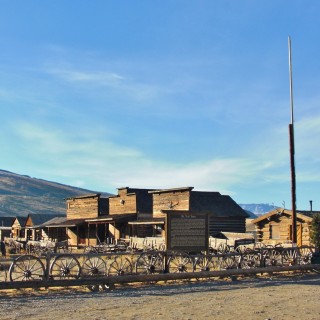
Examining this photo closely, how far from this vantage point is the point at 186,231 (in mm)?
18969

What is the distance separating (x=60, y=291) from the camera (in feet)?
49.2

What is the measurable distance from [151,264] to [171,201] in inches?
1035

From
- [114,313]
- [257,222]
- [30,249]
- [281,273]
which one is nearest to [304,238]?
[257,222]

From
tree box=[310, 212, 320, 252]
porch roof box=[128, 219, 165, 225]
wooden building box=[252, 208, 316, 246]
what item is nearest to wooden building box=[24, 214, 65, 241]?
porch roof box=[128, 219, 165, 225]

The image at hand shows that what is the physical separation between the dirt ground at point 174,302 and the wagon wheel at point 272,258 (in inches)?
158

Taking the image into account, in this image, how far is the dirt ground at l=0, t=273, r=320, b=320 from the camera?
10.8 meters

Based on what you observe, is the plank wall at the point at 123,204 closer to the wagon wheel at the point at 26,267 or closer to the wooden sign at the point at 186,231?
the wooden sign at the point at 186,231

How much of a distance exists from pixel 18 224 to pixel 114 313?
66.6 m

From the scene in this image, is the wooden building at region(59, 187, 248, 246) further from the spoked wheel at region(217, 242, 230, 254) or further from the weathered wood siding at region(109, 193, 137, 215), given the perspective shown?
the spoked wheel at region(217, 242, 230, 254)

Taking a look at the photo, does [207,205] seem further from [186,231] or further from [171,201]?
[186,231]

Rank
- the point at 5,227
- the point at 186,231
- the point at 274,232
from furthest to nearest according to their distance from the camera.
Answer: the point at 5,227, the point at 274,232, the point at 186,231

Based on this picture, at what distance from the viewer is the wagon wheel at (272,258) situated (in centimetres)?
2106

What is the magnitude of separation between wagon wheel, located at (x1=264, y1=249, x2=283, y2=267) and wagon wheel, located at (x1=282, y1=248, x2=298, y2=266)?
9.8 inches

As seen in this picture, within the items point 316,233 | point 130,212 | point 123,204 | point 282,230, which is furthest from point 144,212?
point 316,233
